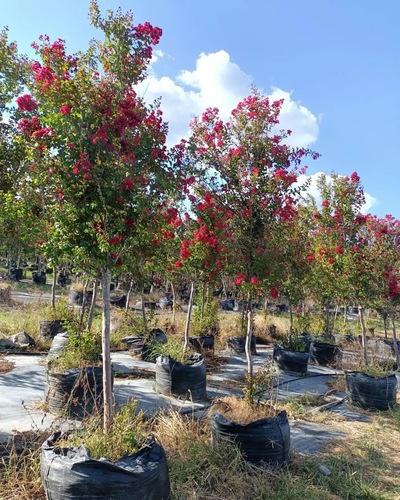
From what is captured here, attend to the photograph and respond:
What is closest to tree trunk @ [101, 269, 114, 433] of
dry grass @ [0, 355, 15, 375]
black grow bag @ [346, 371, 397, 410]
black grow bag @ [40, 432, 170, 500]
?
black grow bag @ [40, 432, 170, 500]

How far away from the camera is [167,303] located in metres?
19.6

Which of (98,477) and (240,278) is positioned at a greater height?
(240,278)

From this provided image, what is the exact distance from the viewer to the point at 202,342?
855 centimetres

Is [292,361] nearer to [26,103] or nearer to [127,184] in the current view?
[127,184]

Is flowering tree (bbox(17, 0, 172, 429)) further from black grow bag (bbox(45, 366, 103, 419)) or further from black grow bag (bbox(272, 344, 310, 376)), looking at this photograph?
black grow bag (bbox(272, 344, 310, 376))

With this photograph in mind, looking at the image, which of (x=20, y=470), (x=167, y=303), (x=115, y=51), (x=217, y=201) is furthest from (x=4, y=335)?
(x=167, y=303)

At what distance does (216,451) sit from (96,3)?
12.9 ft

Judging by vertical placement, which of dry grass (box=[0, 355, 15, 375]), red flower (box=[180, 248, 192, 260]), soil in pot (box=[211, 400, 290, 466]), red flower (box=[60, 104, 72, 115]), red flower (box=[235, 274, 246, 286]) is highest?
red flower (box=[60, 104, 72, 115])

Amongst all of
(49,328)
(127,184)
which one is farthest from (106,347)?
(49,328)

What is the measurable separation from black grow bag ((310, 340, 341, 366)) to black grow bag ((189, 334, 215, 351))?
96.1 inches

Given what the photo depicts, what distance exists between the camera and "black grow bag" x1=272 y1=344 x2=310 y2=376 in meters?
7.88

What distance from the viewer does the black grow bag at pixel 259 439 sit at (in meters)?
3.32

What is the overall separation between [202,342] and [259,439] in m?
5.26

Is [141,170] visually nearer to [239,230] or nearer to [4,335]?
[239,230]
